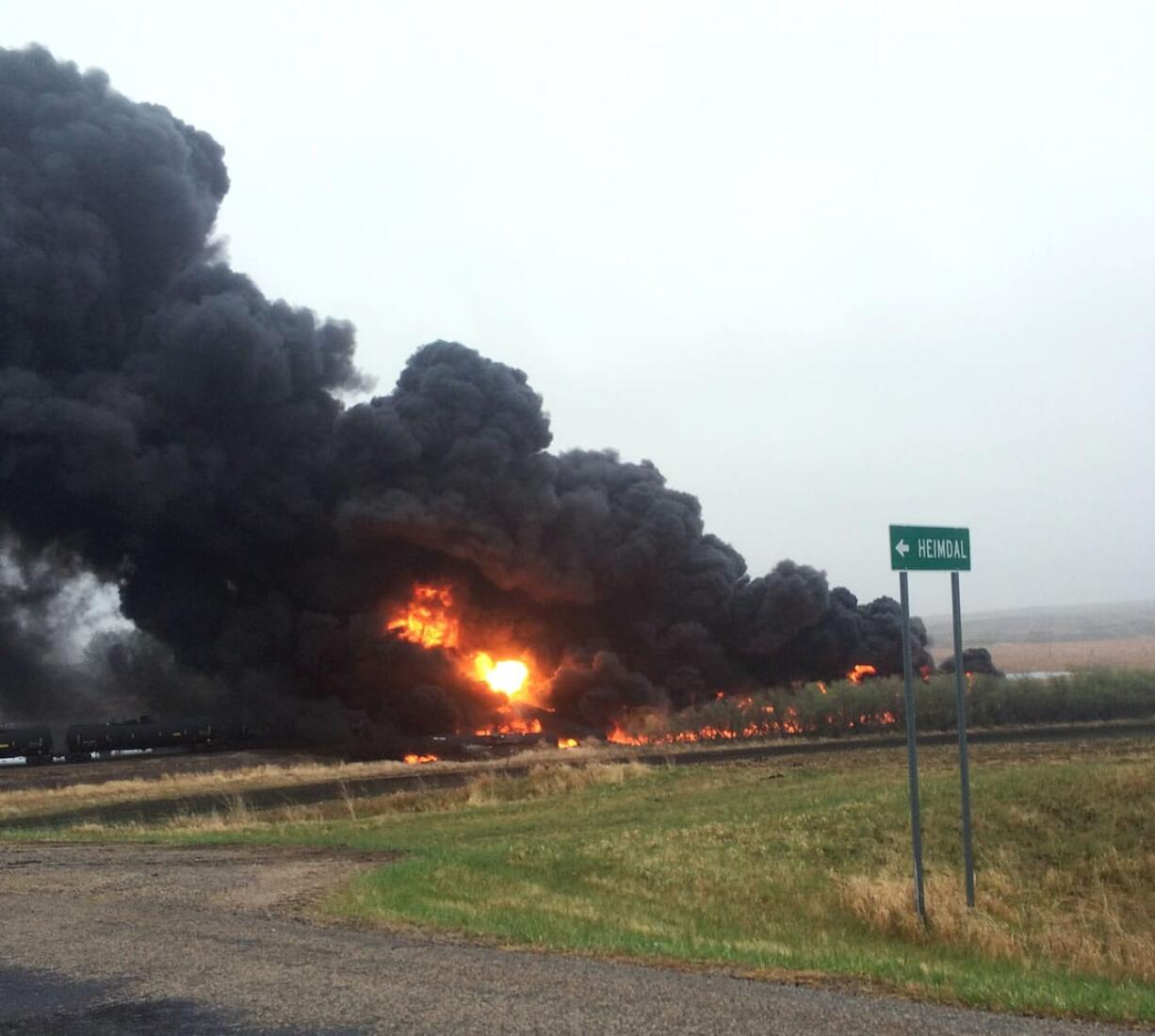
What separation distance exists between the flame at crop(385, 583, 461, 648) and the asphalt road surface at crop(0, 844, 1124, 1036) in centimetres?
4568

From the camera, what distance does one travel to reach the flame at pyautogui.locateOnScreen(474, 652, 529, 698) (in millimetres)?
60531

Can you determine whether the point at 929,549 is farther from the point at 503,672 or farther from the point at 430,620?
the point at 503,672

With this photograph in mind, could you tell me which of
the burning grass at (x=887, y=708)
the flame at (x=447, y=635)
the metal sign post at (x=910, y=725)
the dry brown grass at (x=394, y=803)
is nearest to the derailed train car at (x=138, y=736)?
the flame at (x=447, y=635)

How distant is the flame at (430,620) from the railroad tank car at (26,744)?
14.9m

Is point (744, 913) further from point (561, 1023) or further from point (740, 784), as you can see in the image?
point (740, 784)

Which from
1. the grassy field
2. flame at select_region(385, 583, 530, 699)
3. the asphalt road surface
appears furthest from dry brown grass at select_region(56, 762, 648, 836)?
flame at select_region(385, 583, 530, 699)

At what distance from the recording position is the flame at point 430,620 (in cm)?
5856

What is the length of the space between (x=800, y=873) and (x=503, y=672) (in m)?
43.5

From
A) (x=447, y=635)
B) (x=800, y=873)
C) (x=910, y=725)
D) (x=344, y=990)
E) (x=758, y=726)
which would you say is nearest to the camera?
(x=344, y=990)

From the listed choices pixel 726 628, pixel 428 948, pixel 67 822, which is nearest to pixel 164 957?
pixel 428 948

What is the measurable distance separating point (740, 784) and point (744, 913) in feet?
50.7

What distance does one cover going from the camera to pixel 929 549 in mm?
12461

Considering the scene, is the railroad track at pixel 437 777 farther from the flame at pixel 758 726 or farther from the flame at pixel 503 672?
the flame at pixel 503 672

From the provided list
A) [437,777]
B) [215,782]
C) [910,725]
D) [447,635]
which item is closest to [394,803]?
[437,777]
